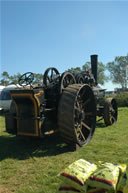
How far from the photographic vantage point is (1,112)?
45.6ft

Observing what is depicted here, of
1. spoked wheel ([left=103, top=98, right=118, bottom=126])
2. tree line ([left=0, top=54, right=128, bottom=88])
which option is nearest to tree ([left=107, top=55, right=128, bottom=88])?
tree line ([left=0, top=54, right=128, bottom=88])

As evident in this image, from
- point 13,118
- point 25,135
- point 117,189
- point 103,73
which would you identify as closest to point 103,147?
point 25,135

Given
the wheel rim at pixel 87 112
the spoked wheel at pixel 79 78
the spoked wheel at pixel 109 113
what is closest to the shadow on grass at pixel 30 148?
the wheel rim at pixel 87 112

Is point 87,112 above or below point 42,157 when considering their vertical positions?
above

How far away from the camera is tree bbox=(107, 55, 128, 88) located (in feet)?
194

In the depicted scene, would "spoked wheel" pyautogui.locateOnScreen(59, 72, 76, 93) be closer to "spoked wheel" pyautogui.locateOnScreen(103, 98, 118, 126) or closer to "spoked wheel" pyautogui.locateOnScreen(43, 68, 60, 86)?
"spoked wheel" pyautogui.locateOnScreen(43, 68, 60, 86)

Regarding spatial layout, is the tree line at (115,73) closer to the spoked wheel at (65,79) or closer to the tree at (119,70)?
the tree at (119,70)

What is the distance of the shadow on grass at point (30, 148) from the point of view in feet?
14.1

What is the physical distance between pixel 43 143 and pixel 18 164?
1397mm

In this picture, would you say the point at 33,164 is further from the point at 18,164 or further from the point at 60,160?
the point at 60,160

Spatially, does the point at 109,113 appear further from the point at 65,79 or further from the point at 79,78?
the point at 65,79

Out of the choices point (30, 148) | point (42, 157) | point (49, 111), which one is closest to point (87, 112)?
point (49, 111)

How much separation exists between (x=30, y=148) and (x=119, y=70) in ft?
199

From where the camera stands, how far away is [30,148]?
4.71 m
